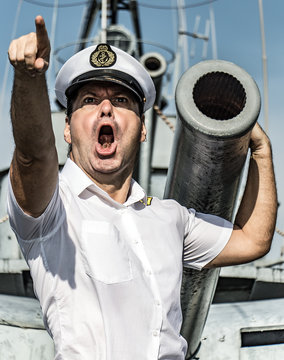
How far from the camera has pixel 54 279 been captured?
48.2 inches

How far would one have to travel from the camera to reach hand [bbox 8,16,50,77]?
0.98m

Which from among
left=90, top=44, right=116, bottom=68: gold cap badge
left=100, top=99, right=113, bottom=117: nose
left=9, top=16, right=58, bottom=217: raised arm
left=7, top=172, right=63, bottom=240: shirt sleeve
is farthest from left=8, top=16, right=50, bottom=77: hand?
left=90, top=44, right=116, bottom=68: gold cap badge

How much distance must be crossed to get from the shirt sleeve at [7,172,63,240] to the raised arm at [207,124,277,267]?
1.81 ft

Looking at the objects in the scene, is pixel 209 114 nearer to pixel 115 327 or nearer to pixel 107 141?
pixel 107 141

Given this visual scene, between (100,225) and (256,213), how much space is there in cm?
53

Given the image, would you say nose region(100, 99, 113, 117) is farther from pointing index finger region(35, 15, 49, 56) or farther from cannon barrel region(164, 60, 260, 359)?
pointing index finger region(35, 15, 49, 56)

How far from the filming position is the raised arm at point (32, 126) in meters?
0.99

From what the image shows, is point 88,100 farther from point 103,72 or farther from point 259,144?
point 259,144

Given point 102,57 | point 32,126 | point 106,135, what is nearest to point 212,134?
point 106,135

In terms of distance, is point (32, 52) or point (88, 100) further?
point (88, 100)

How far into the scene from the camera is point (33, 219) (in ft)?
3.83

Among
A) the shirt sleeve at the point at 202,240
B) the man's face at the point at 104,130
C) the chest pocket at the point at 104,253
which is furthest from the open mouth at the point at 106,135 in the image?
the shirt sleeve at the point at 202,240

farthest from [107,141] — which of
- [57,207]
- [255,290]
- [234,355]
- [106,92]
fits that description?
[255,290]

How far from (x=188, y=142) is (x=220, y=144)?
120 millimetres
